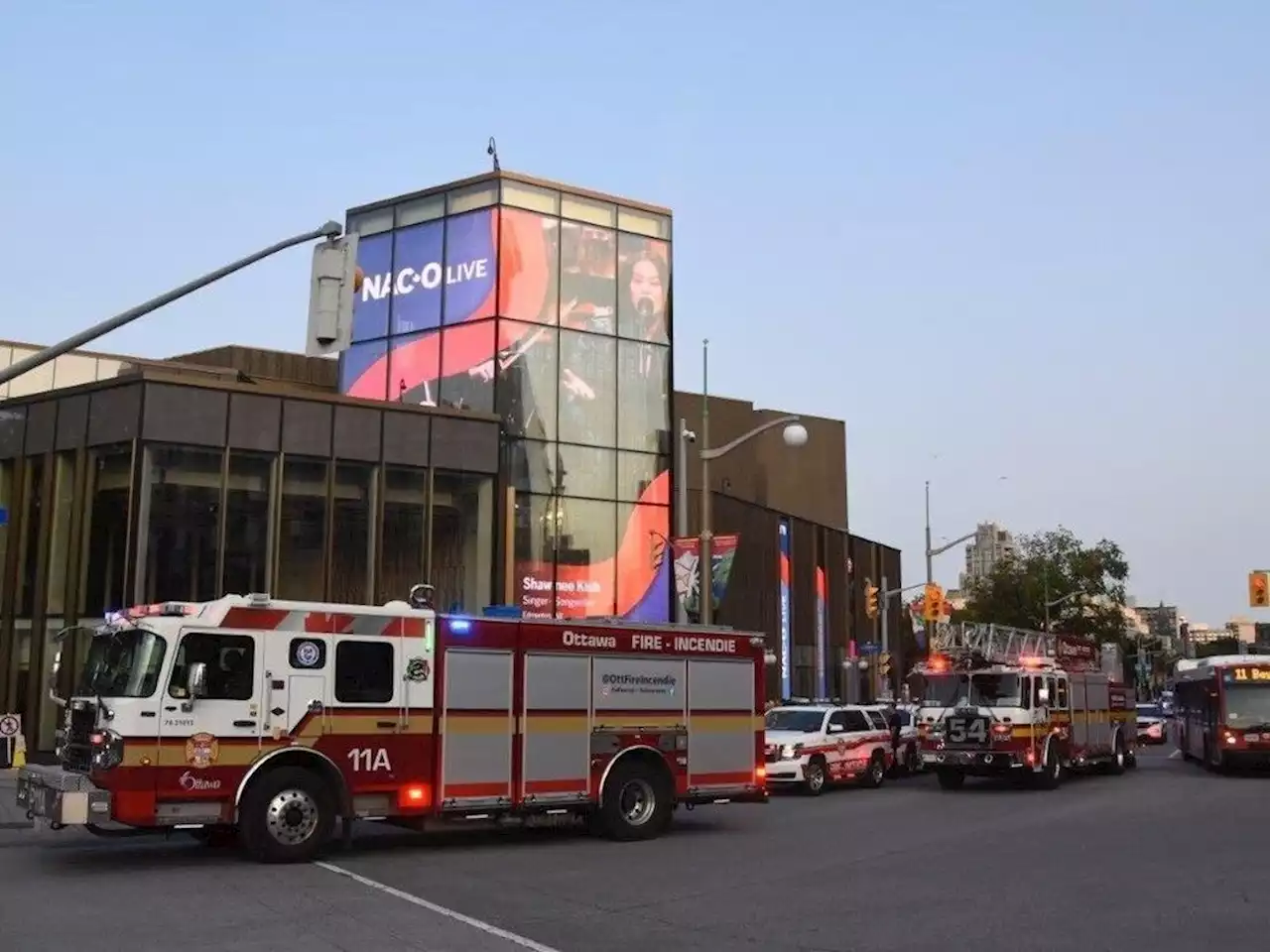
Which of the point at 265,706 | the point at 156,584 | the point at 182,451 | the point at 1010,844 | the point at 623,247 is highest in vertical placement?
the point at 623,247

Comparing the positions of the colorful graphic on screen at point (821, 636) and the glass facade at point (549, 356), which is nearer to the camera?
the glass facade at point (549, 356)

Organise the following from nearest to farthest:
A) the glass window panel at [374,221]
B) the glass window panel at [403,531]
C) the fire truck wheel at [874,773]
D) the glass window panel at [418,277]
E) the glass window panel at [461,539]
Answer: the fire truck wheel at [874,773]
the glass window panel at [403,531]
the glass window panel at [461,539]
the glass window panel at [418,277]
the glass window panel at [374,221]

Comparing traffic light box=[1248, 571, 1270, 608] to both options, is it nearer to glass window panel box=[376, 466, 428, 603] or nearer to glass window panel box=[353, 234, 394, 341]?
glass window panel box=[376, 466, 428, 603]

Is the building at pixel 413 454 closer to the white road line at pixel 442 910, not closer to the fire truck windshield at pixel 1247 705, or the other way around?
the white road line at pixel 442 910

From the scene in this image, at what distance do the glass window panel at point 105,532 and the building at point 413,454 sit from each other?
0.05 m

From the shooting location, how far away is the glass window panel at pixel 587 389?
3766cm

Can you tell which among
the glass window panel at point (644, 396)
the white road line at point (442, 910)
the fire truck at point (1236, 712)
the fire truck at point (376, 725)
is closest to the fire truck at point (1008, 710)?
the fire truck at point (1236, 712)

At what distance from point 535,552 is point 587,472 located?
3.17 m

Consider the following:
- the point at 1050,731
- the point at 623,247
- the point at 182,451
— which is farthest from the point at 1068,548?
the point at 182,451

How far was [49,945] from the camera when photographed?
936 centimetres

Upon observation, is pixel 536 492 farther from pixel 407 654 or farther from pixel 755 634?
pixel 407 654

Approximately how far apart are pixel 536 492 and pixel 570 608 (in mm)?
3376

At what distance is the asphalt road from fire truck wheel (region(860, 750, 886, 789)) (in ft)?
24.9

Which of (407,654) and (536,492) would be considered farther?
(536,492)
